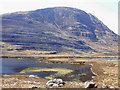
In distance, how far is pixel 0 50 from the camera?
171875 millimetres

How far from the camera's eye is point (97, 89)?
31.3 m

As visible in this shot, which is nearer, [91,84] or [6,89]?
[6,89]

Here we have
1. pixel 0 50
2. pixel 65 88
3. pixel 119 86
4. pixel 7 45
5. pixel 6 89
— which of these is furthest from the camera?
pixel 7 45

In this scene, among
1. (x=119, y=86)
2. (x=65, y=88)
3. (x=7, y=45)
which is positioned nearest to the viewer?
(x=65, y=88)

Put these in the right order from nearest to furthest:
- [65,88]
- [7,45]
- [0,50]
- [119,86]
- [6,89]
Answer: [6,89]
[65,88]
[119,86]
[0,50]
[7,45]

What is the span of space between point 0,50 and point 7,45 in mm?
21032

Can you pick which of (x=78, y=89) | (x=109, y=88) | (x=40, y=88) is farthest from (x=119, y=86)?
(x=40, y=88)

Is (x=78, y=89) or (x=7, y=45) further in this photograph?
(x=7, y=45)

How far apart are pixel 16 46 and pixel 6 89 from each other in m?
170

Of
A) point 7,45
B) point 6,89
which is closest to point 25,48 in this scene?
point 7,45

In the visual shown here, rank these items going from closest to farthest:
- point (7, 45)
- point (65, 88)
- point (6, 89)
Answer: point (6, 89)
point (65, 88)
point (7, 45)

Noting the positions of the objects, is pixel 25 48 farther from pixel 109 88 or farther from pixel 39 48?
pixel 109 88

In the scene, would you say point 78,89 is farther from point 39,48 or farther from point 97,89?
point 39,48

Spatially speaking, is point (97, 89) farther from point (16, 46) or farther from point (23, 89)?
point (16, 46)
